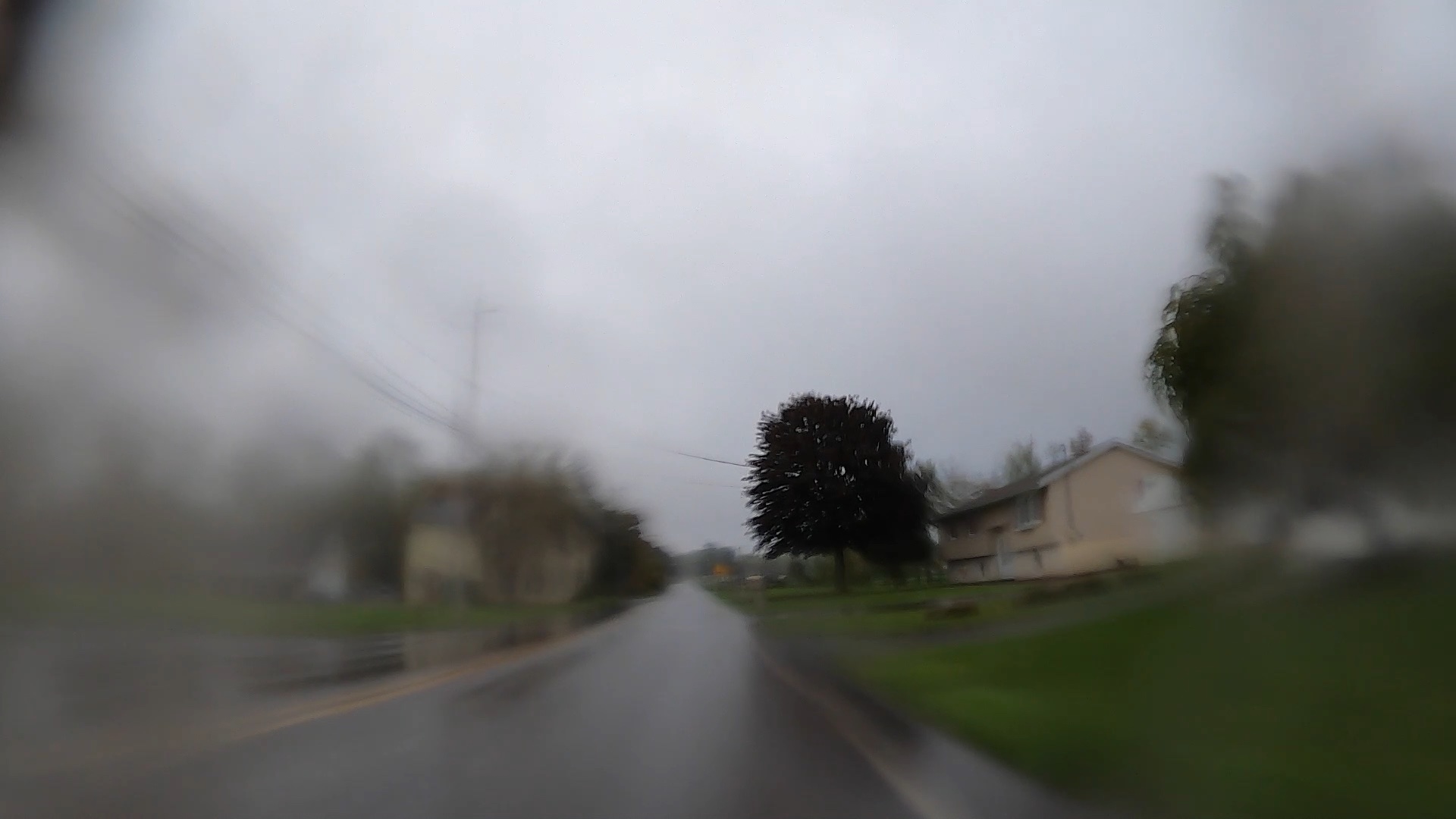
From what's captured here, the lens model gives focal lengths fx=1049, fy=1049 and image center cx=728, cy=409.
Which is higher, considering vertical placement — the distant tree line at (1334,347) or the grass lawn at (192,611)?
the distant tree line at (1334,347)

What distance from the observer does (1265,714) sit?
26.6 ft

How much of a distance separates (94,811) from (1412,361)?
9.52m

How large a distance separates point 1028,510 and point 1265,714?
46.3ft

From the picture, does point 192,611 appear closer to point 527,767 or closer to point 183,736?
point 183,736

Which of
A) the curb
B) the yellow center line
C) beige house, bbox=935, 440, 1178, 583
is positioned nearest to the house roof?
beige house, bbox=935, 440, 1178, 583

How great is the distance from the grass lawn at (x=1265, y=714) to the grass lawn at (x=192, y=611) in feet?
42.7

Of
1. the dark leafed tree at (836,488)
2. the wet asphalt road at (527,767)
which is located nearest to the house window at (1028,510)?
the dark leafed tree at (836,488)

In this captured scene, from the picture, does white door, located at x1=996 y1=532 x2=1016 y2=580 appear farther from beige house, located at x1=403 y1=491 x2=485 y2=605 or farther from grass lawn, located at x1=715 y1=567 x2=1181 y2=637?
beige house, located at x1=403 y1=491 x2=485 y2=605

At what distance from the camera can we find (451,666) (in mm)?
17547

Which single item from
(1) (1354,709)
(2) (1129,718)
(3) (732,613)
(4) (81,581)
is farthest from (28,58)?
(3) (732,613)

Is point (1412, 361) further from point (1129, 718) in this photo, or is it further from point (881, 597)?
point (881, 597)

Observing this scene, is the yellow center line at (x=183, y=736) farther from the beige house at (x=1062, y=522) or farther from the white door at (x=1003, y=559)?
the white door at (x=1003, y=559)

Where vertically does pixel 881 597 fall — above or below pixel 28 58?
below

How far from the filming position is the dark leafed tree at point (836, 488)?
2825 cm
